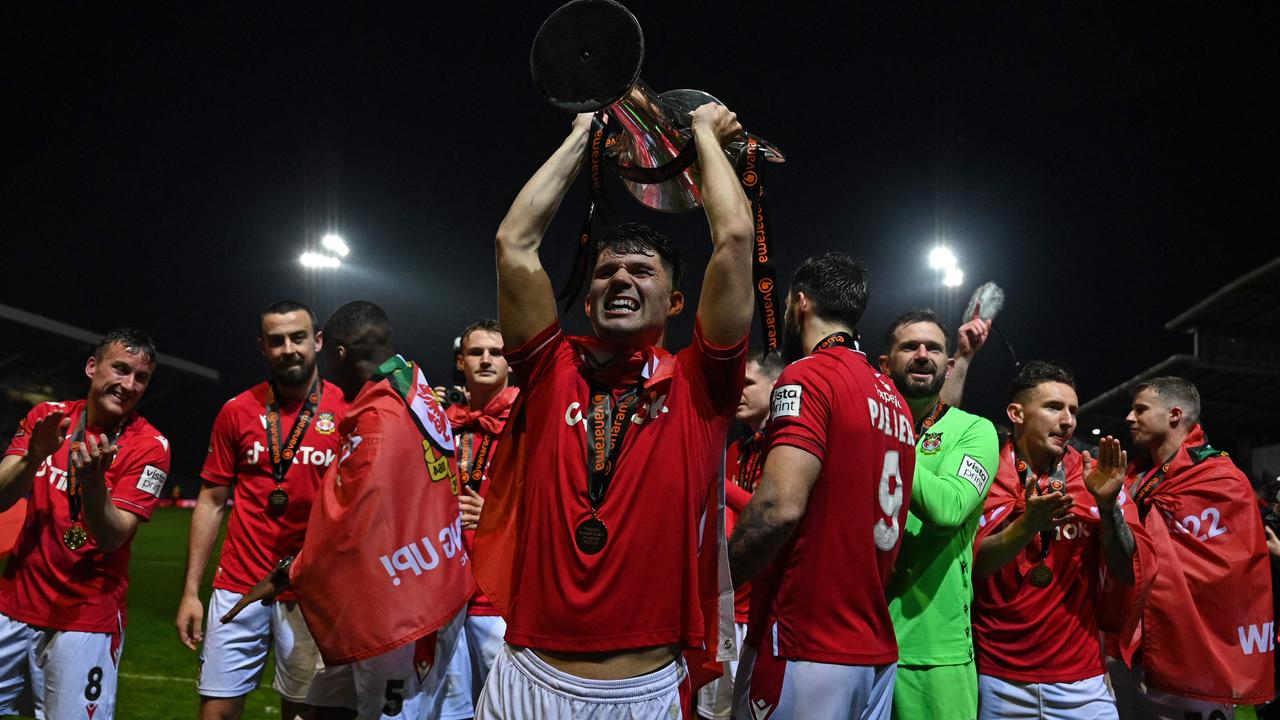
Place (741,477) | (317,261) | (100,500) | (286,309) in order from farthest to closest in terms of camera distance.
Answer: (317,261) → (286,309) → (741,477) → (100,500)

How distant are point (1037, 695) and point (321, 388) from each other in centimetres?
465

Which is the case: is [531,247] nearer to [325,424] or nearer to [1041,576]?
[1041,576]

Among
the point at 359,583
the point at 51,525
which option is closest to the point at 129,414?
the point at 51,525

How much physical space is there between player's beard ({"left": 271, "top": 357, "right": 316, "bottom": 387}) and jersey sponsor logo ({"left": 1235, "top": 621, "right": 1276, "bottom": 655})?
5.90 m

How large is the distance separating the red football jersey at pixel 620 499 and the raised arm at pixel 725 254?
6 centimetres

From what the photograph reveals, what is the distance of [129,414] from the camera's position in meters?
5.40

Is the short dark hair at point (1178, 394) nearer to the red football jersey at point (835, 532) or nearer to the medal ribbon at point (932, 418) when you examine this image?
the medal ribbon at point (932, 418)

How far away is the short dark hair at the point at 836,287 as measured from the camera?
3.42m

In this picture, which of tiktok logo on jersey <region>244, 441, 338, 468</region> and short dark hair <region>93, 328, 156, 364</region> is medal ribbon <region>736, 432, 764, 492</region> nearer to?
tiktok logo on jersey <region>244, 441, 338, 468</region>

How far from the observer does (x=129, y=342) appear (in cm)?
521

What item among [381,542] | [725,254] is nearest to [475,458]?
[381,542]

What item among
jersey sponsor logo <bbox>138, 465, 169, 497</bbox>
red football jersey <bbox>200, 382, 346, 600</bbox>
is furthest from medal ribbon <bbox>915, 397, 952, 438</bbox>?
jersey sponsor logo <bbox>138, 465, 169, 497</bbox>

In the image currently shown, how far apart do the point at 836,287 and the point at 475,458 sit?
9.48 ft

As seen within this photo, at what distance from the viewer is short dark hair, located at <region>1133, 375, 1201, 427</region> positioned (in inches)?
209
